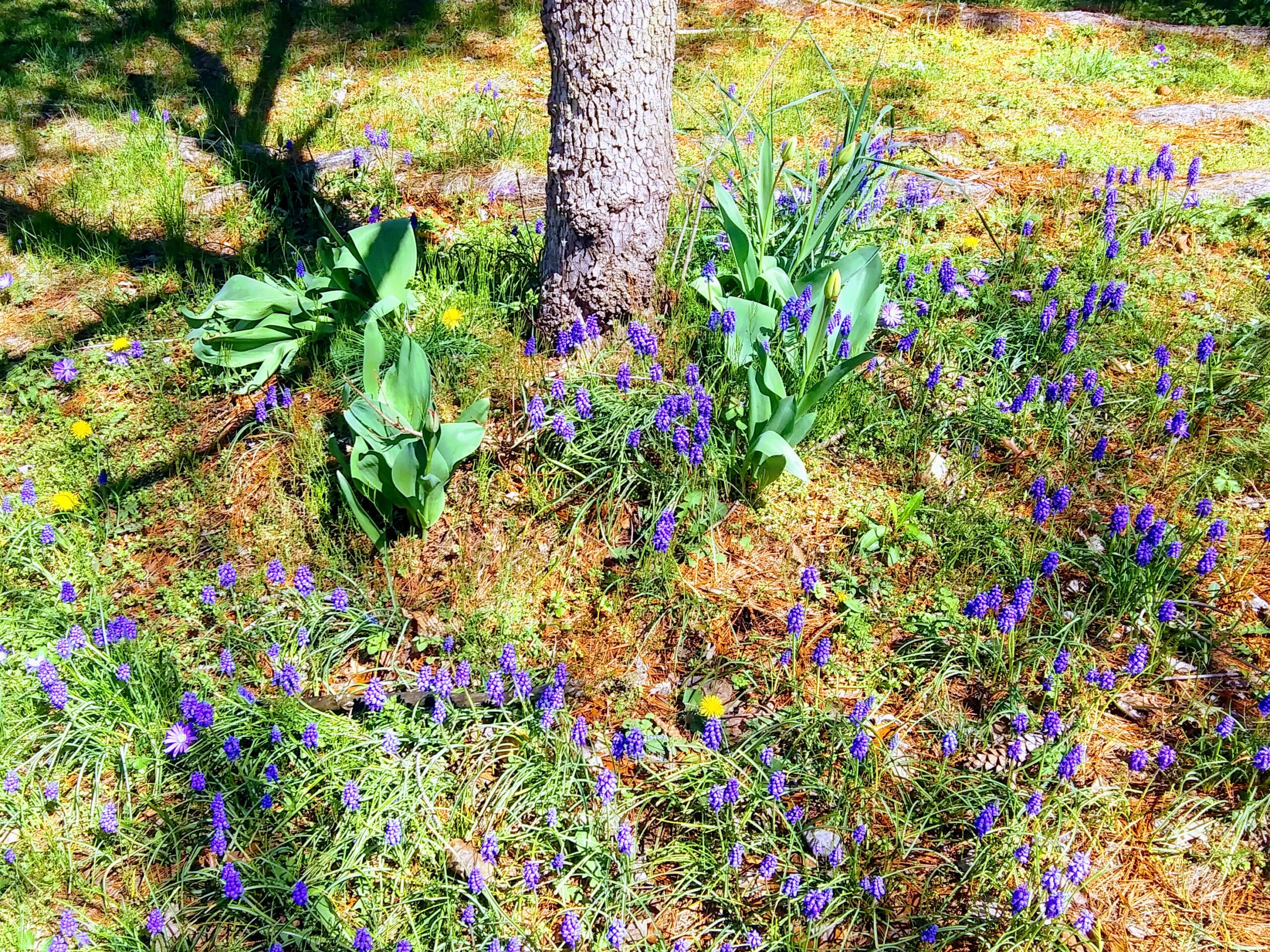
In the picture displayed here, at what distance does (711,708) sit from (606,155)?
1739 millimetres

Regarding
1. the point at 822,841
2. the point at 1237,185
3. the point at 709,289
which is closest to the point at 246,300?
the point at 709,289

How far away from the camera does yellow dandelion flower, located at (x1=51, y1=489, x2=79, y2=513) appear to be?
283cm

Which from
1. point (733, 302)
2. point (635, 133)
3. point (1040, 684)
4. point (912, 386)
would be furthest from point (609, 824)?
point (635, 133)

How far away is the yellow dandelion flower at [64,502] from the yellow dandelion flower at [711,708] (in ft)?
6.76

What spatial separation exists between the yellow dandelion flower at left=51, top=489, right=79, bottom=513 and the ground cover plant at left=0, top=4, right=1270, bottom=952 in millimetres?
19

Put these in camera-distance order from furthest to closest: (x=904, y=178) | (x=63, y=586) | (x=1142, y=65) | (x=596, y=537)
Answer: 1. (x=1142, y=65)
2. (x=904, y=178)
3. (x=596, y=537)
4. (x=63, y=586)

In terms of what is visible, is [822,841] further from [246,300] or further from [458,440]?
[246,300]

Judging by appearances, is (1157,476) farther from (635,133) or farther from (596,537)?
(635,133)

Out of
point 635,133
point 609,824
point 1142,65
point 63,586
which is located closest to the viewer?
point 609,824

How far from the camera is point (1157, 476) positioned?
8.92ft

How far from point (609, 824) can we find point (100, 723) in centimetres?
132

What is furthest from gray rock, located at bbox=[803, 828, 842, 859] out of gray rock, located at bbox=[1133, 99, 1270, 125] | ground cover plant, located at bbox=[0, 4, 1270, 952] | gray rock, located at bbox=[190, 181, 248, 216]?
gray rock, located at bbox=[1133, 99, 1270, 125]

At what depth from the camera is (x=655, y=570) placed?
2.52 meters

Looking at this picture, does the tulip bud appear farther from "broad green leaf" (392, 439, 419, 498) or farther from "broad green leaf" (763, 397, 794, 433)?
"broad green leaf" (392, 439, 419, 498)
